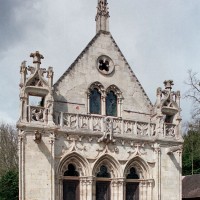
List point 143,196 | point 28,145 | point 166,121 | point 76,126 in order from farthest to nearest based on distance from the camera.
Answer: point 166,121 → point 143,196 → point 76,126 → point 28,145

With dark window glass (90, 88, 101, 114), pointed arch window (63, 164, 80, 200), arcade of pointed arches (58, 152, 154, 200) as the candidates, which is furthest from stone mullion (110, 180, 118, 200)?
dark window glass (90, 88, 101, 114)

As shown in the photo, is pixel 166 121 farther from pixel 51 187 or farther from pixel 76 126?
pixel 51 187

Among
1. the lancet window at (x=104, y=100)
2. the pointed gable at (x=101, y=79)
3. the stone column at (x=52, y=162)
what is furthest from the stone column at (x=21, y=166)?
the lancet window at (x=104, y=100)

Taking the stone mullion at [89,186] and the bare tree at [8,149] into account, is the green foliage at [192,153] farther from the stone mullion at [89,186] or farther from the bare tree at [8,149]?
the stone mullion at [89,186]

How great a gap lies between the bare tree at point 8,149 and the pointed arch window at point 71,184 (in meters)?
20.3

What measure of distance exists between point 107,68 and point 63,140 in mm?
4484

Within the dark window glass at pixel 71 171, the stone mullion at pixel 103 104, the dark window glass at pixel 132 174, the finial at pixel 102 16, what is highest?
the finial at pixel 102 16

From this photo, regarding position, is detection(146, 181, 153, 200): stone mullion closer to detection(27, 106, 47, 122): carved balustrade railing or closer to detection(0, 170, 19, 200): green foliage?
detection(27, 106, 47, 122): carved balustrade railing

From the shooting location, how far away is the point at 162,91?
69.2ft

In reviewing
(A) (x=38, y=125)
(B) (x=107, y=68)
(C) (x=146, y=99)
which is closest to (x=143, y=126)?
(C) (x=146, y=99)

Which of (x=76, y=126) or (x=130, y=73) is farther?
(x=130, y=73)

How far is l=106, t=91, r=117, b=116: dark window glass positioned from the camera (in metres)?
20.2

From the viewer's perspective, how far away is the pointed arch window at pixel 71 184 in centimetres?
1842

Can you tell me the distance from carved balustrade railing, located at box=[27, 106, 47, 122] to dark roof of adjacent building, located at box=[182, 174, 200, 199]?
40.3 ft
